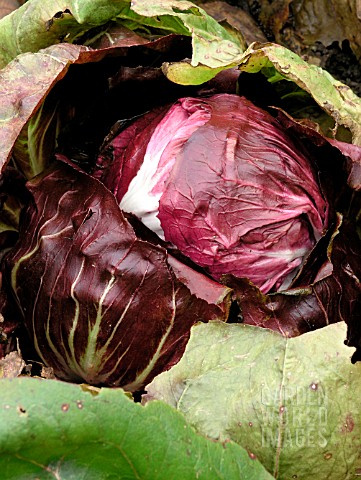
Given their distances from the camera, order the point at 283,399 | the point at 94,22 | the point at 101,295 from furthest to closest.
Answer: the point at 94,22 → the point at 101,295 → the point at 283,399

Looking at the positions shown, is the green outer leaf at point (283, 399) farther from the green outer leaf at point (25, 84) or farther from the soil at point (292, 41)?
the soil at point (292, 41)

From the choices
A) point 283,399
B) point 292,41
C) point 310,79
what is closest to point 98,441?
point 283,399

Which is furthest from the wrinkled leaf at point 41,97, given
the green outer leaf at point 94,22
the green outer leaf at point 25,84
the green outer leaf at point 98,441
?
the green outer leaf at point 98,441

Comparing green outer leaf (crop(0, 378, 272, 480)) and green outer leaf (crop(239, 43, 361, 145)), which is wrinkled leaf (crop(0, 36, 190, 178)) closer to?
green outer leaf (crop(239, 43, 361, 145))

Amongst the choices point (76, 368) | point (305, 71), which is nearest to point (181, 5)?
point (305, 71)

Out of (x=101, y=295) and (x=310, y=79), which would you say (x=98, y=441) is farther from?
(x=310, y=79)

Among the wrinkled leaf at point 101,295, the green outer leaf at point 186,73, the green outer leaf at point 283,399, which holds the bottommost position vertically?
the green outer leaf at point 283,399
